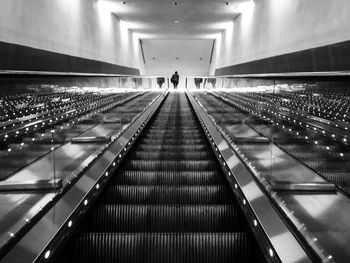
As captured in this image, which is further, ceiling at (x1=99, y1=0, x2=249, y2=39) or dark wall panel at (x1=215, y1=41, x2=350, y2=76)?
ceiling at (x1=99, y1=0, x2=249, y2=39)

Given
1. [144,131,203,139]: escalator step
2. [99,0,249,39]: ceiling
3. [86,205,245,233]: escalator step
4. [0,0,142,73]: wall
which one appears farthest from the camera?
[99,0,249,39]: ceiling

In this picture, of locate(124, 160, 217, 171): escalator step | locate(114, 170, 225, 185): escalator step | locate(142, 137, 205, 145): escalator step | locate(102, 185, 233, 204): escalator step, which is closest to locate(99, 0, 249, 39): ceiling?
locate(142, 137, 205, 145): escalator step

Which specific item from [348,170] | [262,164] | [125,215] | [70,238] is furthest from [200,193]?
[70,238]

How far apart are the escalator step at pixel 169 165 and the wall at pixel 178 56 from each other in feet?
120

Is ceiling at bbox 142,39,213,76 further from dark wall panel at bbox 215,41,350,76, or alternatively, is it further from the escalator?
the escalator

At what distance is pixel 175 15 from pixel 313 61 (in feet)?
46.6

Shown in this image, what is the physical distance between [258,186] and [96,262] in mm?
1426

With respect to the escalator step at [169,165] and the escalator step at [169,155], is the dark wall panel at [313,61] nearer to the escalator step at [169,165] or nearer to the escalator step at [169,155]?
the escalator step at [169,155]

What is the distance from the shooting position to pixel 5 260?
223 cm

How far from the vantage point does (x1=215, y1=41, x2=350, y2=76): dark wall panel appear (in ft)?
36.3

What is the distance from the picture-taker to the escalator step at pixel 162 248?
10.4ft

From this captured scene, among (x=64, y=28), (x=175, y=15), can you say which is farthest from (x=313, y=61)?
(x=175, y=15)

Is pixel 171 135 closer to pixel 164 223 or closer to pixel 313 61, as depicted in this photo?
pixel 164 223

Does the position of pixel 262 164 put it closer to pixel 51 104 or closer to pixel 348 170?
pixel 348 170
